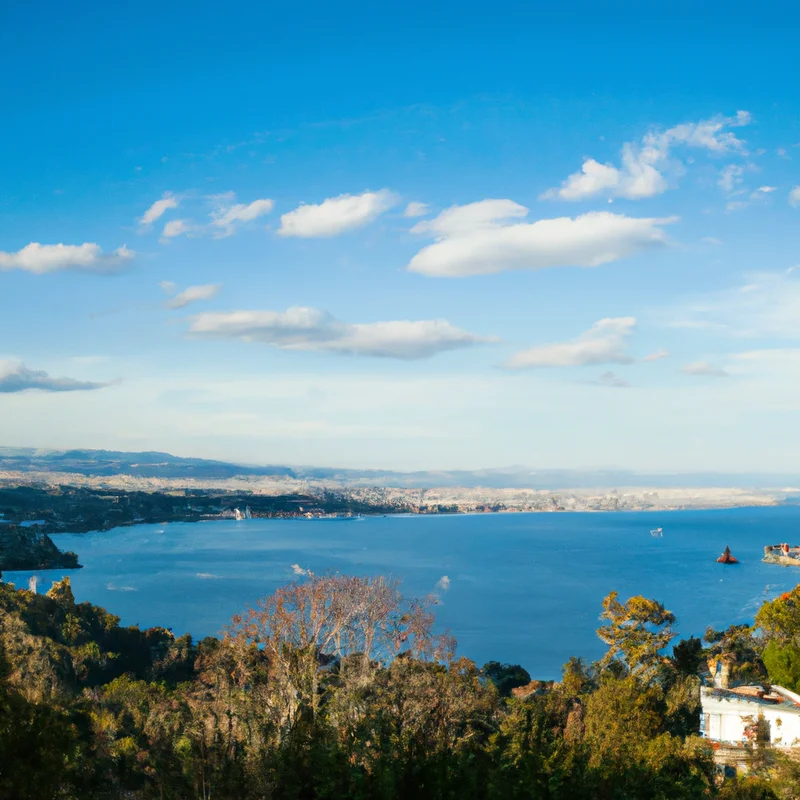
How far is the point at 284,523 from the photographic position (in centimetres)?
10000

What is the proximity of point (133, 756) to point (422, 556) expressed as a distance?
54.1 m

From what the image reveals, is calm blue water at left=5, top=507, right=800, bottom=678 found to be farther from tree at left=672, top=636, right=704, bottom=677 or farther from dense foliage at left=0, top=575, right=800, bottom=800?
dense foliage at left=0, top=575, right=800, bottom=800

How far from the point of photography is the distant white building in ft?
42.7

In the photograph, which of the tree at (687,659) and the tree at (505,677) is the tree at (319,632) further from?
the tree at (505,677)

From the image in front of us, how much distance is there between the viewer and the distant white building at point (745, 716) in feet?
42.7

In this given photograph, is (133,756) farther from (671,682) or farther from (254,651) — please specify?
(671,682)

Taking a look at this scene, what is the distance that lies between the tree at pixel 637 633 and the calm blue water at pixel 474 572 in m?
9.39

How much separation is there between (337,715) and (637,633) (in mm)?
13383

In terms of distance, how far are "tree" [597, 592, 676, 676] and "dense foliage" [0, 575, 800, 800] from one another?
0.16 ft

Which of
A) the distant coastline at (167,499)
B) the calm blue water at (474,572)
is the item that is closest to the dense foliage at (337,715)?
the calm blue water at (474,572)

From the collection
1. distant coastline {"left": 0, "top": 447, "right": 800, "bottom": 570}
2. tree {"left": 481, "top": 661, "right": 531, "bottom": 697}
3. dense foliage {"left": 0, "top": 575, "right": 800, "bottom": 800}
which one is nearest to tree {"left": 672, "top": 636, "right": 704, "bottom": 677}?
dense foliage {"left": 0, "top": 575, "right": 800, "bottom": 800}

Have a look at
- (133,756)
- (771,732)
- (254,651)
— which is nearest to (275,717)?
(133,756)

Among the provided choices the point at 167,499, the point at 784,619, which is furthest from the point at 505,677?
the point at 167,499

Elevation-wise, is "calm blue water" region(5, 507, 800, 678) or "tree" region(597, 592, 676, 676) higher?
"tree" region(597, 592, 676, 676)
